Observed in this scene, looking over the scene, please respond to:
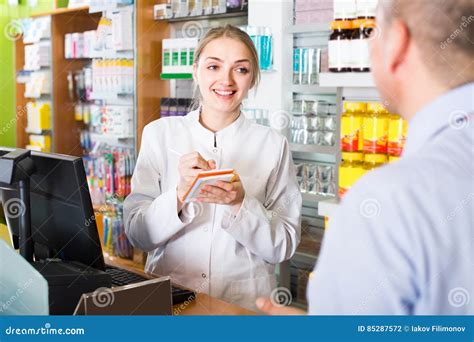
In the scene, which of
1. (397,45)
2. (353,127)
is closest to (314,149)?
(353,127)

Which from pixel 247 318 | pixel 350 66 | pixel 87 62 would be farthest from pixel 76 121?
pixel 247 318

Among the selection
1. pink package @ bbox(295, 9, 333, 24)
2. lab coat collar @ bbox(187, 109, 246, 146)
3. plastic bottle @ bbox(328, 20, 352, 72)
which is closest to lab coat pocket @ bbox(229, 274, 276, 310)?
lab coat collar @ bbox(187, 109, 246, 146)

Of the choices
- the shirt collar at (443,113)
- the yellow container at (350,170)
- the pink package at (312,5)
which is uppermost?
the pink package at (312,5)

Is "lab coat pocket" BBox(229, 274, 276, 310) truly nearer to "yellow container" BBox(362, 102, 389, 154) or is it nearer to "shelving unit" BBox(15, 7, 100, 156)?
"yellow container" BBox(362, 102, 389, 154)

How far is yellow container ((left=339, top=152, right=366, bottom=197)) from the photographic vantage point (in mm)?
3463

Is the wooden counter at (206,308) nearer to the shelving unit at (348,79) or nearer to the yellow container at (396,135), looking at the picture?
the yellow container at (396,135)

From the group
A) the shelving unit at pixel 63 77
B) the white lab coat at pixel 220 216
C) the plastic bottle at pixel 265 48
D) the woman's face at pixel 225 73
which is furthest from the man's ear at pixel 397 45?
the shelving unit at pixel 63 77

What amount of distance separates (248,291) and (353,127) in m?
1.61

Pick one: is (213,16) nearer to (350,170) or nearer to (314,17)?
(314,17)

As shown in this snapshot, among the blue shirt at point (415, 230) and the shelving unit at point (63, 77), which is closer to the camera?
the blue shirt at point (415, 230)

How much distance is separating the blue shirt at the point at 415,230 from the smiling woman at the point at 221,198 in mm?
1099

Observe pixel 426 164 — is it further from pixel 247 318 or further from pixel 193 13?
pixel 193 13

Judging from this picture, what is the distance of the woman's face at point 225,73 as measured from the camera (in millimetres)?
2219

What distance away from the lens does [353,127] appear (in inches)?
137
